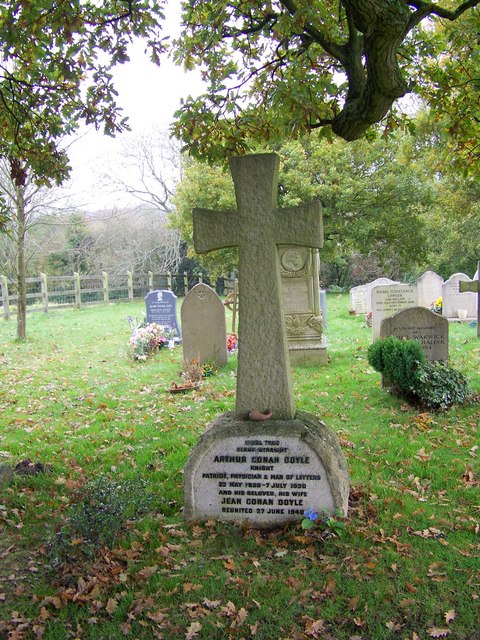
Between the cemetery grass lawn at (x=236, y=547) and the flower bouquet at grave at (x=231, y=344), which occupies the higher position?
the flower bouquet at grave at (x=231, y=344)

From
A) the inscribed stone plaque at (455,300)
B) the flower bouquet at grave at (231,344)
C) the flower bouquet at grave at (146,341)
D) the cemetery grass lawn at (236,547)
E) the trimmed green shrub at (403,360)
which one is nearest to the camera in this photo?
the cemetery grass lawn at (236,547)

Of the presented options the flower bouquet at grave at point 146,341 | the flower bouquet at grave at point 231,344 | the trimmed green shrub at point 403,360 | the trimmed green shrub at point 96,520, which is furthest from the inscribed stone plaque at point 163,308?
the trimmed green shrub at point 96,520

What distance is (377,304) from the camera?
41.6 feet

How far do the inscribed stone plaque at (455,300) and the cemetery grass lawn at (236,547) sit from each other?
31.0ft

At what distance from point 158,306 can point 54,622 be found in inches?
500

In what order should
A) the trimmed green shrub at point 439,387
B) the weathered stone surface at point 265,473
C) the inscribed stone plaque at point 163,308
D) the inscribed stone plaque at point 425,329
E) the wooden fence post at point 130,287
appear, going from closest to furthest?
the weathered stone surface at point 265,473 < the trimmed green shrub at point 439,387 < the inscribed stone plaque at point 425,329 < the inscribed stone plaque at point 163,308 < the wooden fence post at point 130,287

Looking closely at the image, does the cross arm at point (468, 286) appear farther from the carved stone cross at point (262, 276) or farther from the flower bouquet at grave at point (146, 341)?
the carved stone cross at point (262, 276)

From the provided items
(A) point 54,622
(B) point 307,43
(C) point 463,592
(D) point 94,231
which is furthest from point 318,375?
(D) point 94,231

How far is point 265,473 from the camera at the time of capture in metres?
4.29

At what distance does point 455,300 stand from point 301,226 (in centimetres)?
1356

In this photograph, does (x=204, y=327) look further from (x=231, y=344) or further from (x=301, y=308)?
(x=301, y=308)

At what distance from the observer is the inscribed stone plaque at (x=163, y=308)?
1565 centimetres

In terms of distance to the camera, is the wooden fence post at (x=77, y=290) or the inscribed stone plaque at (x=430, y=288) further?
the wooden fence post at (x=77, y=290)

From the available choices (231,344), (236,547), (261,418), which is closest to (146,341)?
(231,344)
